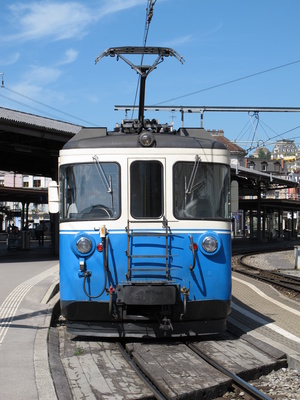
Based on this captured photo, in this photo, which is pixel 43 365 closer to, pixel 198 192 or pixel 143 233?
pixel 143 233

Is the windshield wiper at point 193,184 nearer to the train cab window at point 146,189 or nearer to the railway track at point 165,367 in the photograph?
the train cab window at point 146,189

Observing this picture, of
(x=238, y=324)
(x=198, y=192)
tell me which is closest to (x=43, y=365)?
(x=198, y=192)

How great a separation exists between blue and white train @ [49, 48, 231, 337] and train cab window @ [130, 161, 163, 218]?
0.5 inches

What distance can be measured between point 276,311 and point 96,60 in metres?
5.68

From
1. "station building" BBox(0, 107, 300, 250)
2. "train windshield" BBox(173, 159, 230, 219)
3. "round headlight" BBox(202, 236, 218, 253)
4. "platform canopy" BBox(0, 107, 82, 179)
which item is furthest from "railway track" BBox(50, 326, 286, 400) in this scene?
"platform canopy" BBox(0, 107, 82, 179)

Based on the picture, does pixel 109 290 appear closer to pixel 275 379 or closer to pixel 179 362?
pixel 179 362

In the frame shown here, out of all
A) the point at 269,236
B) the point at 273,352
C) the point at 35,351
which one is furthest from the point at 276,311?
the point at 269,236

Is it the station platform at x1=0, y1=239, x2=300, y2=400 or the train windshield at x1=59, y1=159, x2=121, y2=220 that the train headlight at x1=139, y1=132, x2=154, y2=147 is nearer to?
the train windshield at x1=59, y1=159, x2=121, y2=220

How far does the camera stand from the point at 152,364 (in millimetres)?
6676

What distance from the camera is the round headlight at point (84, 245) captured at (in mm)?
7605

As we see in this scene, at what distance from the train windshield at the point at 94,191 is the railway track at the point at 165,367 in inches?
69.8

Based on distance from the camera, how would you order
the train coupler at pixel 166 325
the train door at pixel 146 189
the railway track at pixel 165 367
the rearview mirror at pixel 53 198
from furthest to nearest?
the rearview mirror at pixel 53 198 < the train door at pixel 146 189 < the train coupler at pixel 166 325 < the railway track at pixel 165 367

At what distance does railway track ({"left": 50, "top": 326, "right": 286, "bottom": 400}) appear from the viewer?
571cm

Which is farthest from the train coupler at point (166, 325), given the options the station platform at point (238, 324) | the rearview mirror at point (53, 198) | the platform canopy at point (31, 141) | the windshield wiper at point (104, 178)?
the platform canopy at point (31, 141)
